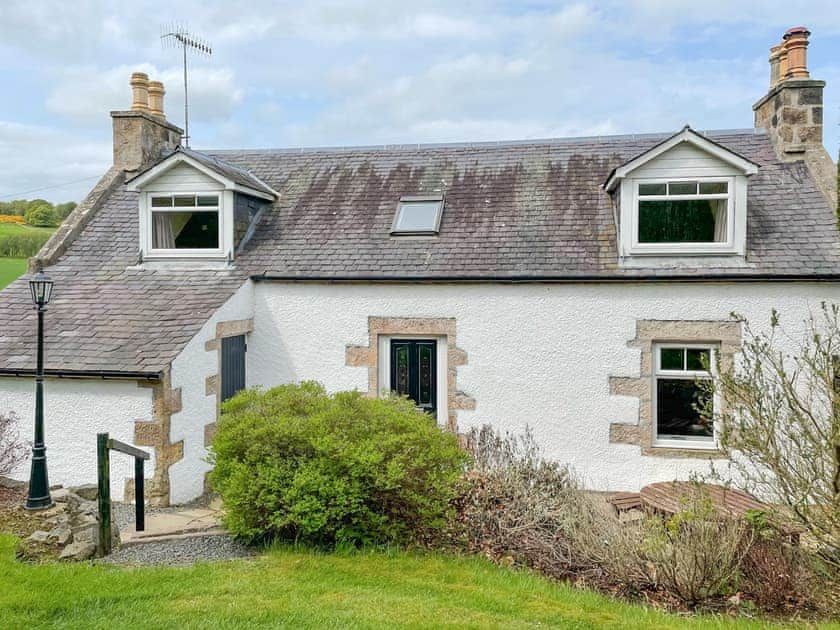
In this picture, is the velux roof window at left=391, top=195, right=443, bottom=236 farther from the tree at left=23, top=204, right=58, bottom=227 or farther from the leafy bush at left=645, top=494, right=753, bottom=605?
the tree at left=23, top=204, right=58, bottom=227

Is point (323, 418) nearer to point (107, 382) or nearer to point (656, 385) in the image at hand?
point (107, 382)

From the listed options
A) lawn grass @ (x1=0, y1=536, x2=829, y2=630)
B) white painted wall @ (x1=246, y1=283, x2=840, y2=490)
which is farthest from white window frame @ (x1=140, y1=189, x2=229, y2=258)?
lawn grass @ (x1=0, y1=536, x2=829, y2=630)

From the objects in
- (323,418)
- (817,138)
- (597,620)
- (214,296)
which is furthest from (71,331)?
(817,138)

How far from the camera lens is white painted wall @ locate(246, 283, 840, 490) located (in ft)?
31.4

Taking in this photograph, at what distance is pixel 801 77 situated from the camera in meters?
11.2

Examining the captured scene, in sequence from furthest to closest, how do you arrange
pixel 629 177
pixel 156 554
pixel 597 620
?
pixel 629 177
pixel 156 554
pixel 597 620

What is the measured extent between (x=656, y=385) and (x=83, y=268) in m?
A: 10.5

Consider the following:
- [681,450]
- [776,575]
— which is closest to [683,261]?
[681,450]

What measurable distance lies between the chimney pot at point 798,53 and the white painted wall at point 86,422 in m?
12.5

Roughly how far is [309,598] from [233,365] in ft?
19.9

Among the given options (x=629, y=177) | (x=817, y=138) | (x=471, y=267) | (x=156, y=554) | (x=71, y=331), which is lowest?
(x=156, y=554)

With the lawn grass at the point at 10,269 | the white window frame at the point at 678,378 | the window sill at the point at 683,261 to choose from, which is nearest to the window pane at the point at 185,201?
the window sill at the point at 683,261

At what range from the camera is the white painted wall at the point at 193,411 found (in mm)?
8672

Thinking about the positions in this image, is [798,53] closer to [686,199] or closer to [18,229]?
[686,199]
